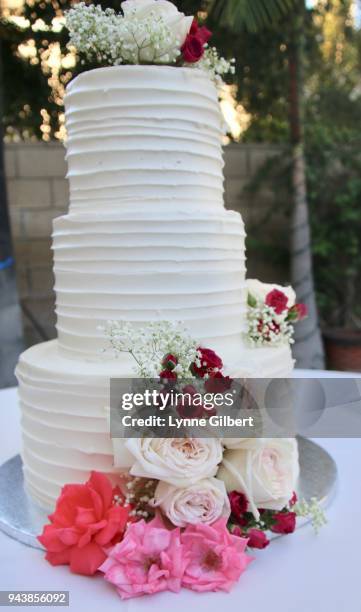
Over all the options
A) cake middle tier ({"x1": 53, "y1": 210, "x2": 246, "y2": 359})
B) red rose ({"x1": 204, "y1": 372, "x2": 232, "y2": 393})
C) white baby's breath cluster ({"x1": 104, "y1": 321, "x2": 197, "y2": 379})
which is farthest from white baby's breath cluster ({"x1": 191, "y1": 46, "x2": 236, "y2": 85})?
red rose ({"x1": 204, "y1": 372, "x2": 232, "y2": 393})

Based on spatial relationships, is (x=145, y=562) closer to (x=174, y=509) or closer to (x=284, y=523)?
(x=174, y=509)

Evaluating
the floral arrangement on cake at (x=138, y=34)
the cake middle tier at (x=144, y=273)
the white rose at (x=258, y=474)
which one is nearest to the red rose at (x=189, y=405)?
the white rose at (x=258, y=474)

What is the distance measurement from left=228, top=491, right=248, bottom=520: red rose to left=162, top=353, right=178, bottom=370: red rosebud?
1.34ft

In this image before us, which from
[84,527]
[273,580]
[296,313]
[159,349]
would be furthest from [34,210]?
[273,580]

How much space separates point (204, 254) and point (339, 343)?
4.13 metres

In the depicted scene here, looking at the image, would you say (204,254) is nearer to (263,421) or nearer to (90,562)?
(263,421)

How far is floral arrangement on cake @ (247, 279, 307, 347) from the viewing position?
2.03 m

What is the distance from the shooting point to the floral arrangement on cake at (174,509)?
1390mm

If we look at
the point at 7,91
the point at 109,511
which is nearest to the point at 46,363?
the point at 109,511

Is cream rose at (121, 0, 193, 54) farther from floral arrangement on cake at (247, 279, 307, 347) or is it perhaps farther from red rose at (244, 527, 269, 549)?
red rose at (244, 527, 269, 549)

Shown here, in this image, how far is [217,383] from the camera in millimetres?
1431

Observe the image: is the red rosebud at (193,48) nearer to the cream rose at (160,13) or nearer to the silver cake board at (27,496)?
the cream rose at (160,13)

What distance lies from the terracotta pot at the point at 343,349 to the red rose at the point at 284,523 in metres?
4.16

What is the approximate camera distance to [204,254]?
1.82m
